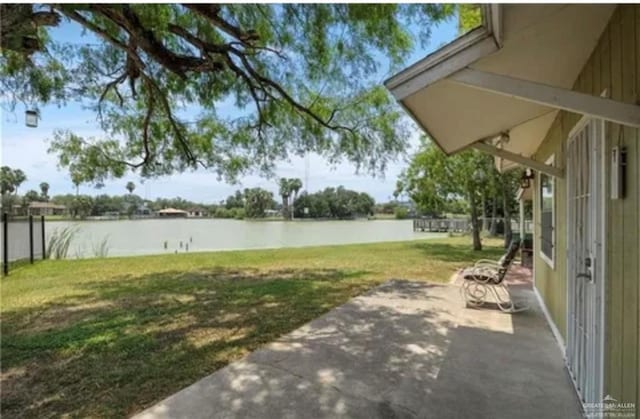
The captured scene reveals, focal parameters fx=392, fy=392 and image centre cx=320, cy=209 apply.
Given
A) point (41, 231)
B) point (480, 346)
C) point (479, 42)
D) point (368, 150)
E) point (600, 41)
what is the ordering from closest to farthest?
point (479, 42)
point (600, 41)
point (480, 346)
point (368, 150)
point (41, 231)

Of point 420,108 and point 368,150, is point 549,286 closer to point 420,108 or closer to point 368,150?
point 420,108

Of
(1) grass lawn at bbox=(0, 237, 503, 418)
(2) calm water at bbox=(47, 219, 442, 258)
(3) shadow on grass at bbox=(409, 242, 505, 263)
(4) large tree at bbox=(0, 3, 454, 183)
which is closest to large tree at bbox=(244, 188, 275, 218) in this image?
(2) calm water at bbox=(47, 219, 442, 258)

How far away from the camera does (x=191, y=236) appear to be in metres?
19.2

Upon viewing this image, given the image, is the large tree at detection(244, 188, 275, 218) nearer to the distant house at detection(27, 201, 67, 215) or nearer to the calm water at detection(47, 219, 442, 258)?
the calm water at detection(47, 219, 442, 258)

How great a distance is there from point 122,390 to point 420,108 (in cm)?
323

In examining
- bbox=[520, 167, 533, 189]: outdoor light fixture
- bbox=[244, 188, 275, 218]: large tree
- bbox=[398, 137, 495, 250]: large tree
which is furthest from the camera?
bbox=[244, 188, 275, 218]: large tree

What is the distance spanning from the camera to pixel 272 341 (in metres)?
4.31

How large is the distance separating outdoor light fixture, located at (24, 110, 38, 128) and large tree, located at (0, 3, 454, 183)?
0.75 feet

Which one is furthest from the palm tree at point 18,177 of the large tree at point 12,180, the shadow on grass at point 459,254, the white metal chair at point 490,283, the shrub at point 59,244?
the shadow on grass at point 459,254

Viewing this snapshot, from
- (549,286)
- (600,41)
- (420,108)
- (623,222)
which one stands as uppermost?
(600,41)

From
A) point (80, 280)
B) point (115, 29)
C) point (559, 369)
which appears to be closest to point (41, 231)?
point (80, 280)

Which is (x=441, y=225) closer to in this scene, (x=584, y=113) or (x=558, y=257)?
(x=558, y=257)

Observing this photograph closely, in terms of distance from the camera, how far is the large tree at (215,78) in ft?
16.6

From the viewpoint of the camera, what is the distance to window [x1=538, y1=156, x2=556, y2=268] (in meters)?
5.09
